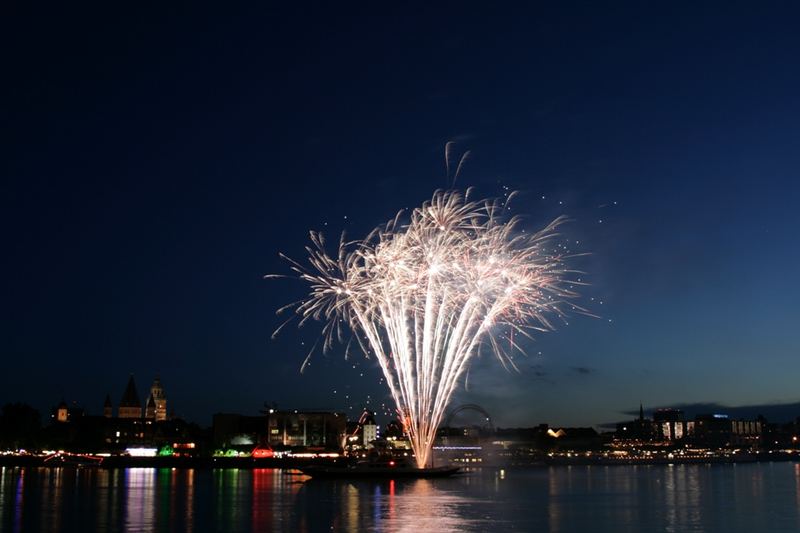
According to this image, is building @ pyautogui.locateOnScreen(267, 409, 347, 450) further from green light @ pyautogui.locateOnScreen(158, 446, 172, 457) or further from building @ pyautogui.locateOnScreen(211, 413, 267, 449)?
green light @ pyautogui.locateOnScreen(158, 446, 172, 457)

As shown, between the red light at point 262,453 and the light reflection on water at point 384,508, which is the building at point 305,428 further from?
the light reflection on water at point 384,508

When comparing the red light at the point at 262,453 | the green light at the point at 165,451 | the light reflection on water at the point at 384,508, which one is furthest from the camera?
the green light at the point at 165,451

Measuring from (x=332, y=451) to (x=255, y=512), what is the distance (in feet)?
309

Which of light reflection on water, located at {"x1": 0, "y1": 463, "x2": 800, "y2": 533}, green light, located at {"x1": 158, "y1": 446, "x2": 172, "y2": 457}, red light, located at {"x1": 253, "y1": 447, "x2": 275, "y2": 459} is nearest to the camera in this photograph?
light reflection on water, located at {"x1": 0, "y1": 463, "x2": 800, "y2": 533}

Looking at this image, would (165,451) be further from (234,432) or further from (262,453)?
(262,453)

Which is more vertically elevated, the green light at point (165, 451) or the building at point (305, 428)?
the building at point (305, 428)

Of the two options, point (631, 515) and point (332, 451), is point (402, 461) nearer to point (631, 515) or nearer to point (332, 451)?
point (631, 515)

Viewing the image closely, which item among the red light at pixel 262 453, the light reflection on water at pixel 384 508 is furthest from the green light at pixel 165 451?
the light reflection on water at pixel 384 508

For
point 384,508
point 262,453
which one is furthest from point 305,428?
point 384,508

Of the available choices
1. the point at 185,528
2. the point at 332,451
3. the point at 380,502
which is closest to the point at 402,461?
the point at 380,502

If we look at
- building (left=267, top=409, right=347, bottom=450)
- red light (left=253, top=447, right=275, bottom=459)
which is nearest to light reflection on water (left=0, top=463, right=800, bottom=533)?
red light (left=253, top=447, right=275, bottom=459)

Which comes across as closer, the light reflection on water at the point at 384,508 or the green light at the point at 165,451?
the light reflection on water at the point at 384,508

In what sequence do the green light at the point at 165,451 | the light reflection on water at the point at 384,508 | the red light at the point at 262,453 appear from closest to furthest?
1. the light reflection on water at the point at 384,508
2. the red light at the point at 262,453
3. the green light at the point at 165,451

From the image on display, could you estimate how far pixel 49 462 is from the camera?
130625 millimetres
